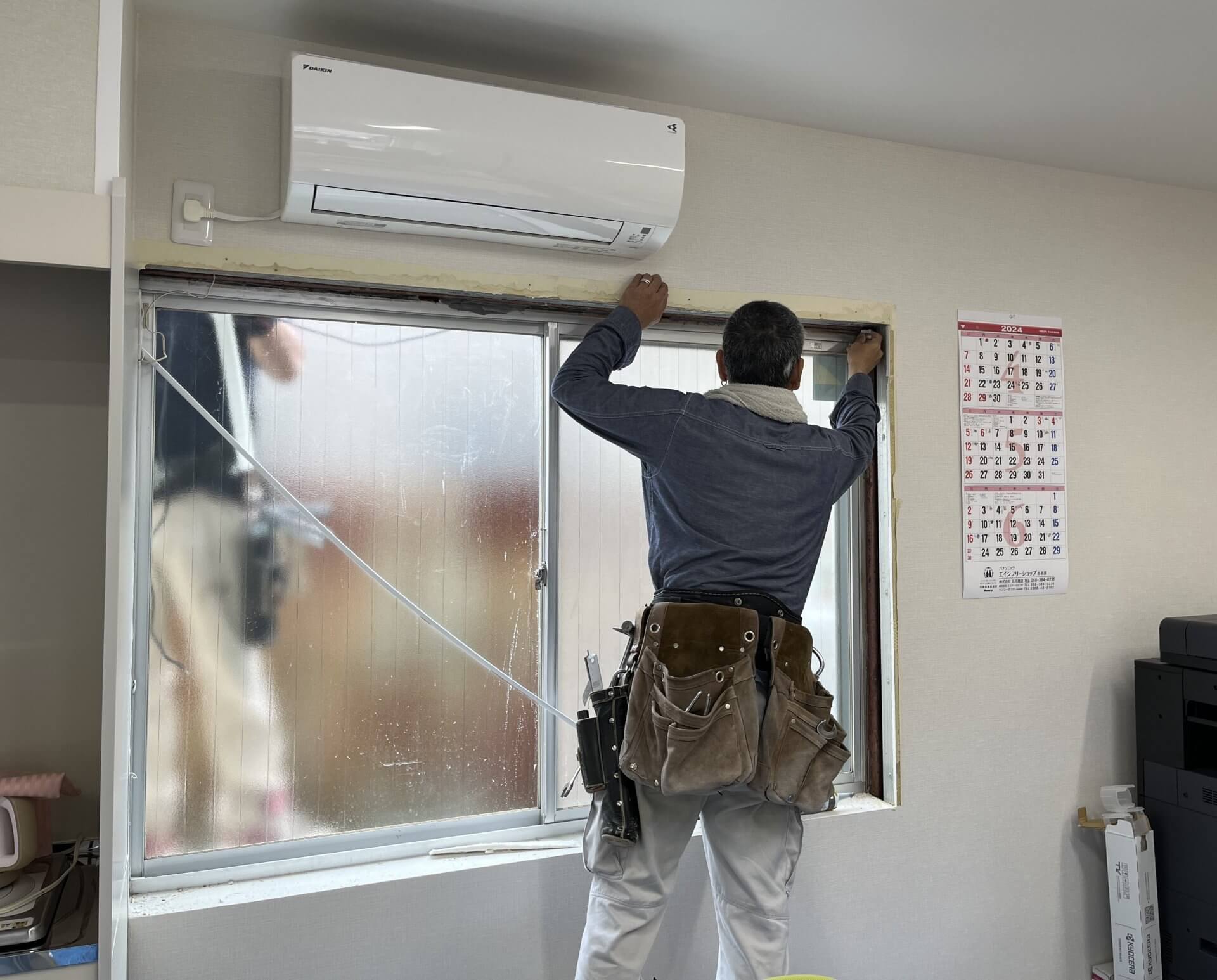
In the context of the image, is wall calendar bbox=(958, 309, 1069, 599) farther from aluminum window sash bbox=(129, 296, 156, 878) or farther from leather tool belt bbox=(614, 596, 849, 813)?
aluminum window sash bbox=(129, 296, 156, 878)

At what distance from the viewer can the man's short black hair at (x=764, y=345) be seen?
160 cm

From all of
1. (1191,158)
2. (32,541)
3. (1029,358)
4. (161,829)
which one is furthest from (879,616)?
(32,541)

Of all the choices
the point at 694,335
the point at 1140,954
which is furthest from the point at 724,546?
the point at 1140,954

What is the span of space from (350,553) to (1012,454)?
1692 mm

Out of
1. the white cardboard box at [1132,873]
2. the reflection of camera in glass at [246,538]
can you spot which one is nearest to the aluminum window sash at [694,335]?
the reflection of camera in glass at [246,538]

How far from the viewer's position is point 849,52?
1.73 m

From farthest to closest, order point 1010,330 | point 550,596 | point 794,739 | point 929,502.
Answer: point 1010,330
point 929,502
point 550,596
point 794,739

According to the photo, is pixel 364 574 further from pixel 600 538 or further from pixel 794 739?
pixel 794 739

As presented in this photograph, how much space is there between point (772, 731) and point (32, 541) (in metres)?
1.33

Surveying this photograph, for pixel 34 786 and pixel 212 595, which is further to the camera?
pixel 212 595

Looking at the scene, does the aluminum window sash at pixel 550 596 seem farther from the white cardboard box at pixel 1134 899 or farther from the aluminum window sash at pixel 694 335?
the white cardboard box at pixel 1134 899

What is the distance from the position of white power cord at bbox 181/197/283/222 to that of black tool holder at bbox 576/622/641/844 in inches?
41.6

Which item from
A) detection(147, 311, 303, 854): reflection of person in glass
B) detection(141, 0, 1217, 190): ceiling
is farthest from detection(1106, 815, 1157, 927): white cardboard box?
detection(147, 311, 303, 854): reflection of person in glass

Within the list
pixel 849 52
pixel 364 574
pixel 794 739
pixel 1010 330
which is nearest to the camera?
pixel 794 739
